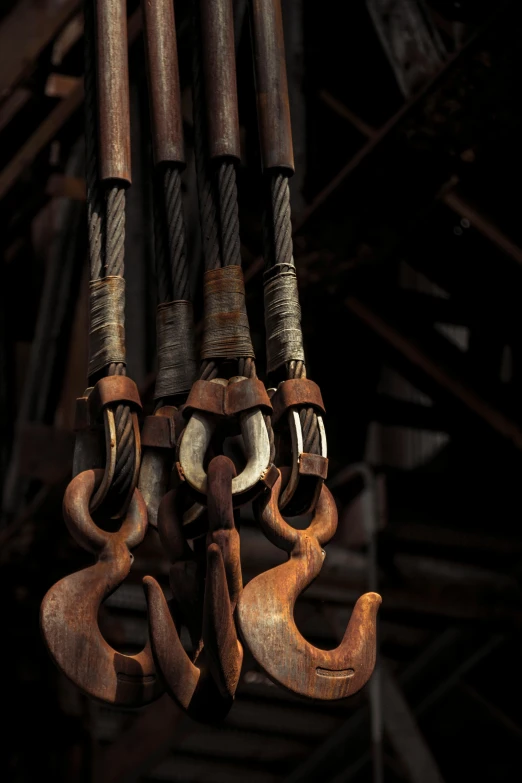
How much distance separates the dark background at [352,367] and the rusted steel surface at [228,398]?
8.02ft

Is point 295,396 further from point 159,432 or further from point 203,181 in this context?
point 203,181

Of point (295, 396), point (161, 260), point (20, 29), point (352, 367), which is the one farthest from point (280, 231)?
point (20, 29)

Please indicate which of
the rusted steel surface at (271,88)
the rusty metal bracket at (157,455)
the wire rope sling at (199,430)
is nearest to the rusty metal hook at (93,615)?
the wire rope sling at (199,430)

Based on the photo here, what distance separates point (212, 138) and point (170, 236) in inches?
7.6

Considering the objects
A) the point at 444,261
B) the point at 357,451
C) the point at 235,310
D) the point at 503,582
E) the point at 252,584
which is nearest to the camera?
the point at 252,584

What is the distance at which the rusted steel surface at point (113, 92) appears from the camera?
2.64m

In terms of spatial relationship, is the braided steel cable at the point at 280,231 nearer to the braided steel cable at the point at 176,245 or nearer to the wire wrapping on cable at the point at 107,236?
the braided steel cable at the point at 176,245

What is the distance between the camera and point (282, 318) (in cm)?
258

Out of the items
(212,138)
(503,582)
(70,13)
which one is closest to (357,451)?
(503,582)

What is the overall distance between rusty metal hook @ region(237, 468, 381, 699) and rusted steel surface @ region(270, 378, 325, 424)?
145mm

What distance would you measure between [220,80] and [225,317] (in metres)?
0.45

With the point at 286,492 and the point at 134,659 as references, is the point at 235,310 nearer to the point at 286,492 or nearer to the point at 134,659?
the point at 286,492

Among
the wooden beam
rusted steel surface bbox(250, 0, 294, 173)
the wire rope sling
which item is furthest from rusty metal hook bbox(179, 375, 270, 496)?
the wooden beam

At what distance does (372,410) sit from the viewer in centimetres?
704
